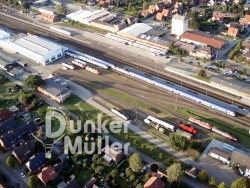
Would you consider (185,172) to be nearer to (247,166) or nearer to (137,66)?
(247,166)

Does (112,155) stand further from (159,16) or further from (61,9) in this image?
(61,9)

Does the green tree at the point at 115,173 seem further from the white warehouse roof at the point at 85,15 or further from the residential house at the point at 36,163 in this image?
the white warehouse roof at the point at 85,15

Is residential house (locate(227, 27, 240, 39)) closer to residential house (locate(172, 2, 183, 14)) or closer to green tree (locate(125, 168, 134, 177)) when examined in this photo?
residential house (locate(172, 2, 183, 14))

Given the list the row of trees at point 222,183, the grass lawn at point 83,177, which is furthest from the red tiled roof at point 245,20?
the grass lawn at point 83,177

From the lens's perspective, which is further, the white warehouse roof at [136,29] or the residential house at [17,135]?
the white warehouse roof at [136,29]

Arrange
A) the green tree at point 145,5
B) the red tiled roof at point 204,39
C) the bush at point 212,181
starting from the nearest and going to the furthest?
the bush at point 212,181
the red tiled roof at point 204,39
the green tree at point 145,5

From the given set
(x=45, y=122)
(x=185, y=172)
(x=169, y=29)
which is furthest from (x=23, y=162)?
(x=169, y=29)

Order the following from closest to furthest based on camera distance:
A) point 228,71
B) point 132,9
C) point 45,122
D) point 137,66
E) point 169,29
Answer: point 45,122
point 228,71
point 137,66
point 169,29
point 132,9

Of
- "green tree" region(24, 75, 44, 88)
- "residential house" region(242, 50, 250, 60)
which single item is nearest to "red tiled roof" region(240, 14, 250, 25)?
"residential house" region(242, 50, 250, 60)
